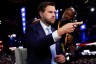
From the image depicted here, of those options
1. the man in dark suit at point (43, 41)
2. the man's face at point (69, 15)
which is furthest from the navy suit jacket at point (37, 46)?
the man's face at point (69, 15)

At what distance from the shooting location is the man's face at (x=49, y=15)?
205cm

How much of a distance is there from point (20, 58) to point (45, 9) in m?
0.56

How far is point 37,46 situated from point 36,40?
0.16 feet

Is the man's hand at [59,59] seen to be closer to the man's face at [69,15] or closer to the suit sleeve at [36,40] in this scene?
the suit sleeve at [36,40]

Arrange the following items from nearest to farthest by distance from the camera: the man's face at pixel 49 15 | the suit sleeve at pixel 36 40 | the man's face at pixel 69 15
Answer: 1. the suit sleeve at pixel 36 40
2. the man's face at pixel 49 15
3. the man's face at pixel 69 15

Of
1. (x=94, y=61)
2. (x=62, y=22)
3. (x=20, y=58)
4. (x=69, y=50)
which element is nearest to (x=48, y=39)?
(x=20, y=58)

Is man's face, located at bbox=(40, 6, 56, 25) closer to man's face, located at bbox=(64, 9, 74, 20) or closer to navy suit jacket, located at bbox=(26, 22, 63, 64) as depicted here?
navy suit jacket, located at bbox=(26, 22, 63, 64)

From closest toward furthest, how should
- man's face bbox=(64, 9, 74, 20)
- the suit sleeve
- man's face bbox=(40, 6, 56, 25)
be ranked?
1. the suit sleeve
2. man's face bbox=(40, 6, 56, 25)
3. man's face bbox=(64, 9, 74, 20)

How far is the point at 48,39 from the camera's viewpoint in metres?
1.89

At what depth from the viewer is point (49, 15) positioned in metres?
2.07

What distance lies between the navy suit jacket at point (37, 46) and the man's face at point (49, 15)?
9cm

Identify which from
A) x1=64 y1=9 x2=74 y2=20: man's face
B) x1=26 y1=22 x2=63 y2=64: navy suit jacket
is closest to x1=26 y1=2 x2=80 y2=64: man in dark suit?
x1=26 y1=22 x2=63 y2=64: navy suit jacket

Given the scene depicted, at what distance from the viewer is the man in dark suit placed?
1.93 metres

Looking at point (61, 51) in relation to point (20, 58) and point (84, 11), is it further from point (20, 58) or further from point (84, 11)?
point (84, 11)
